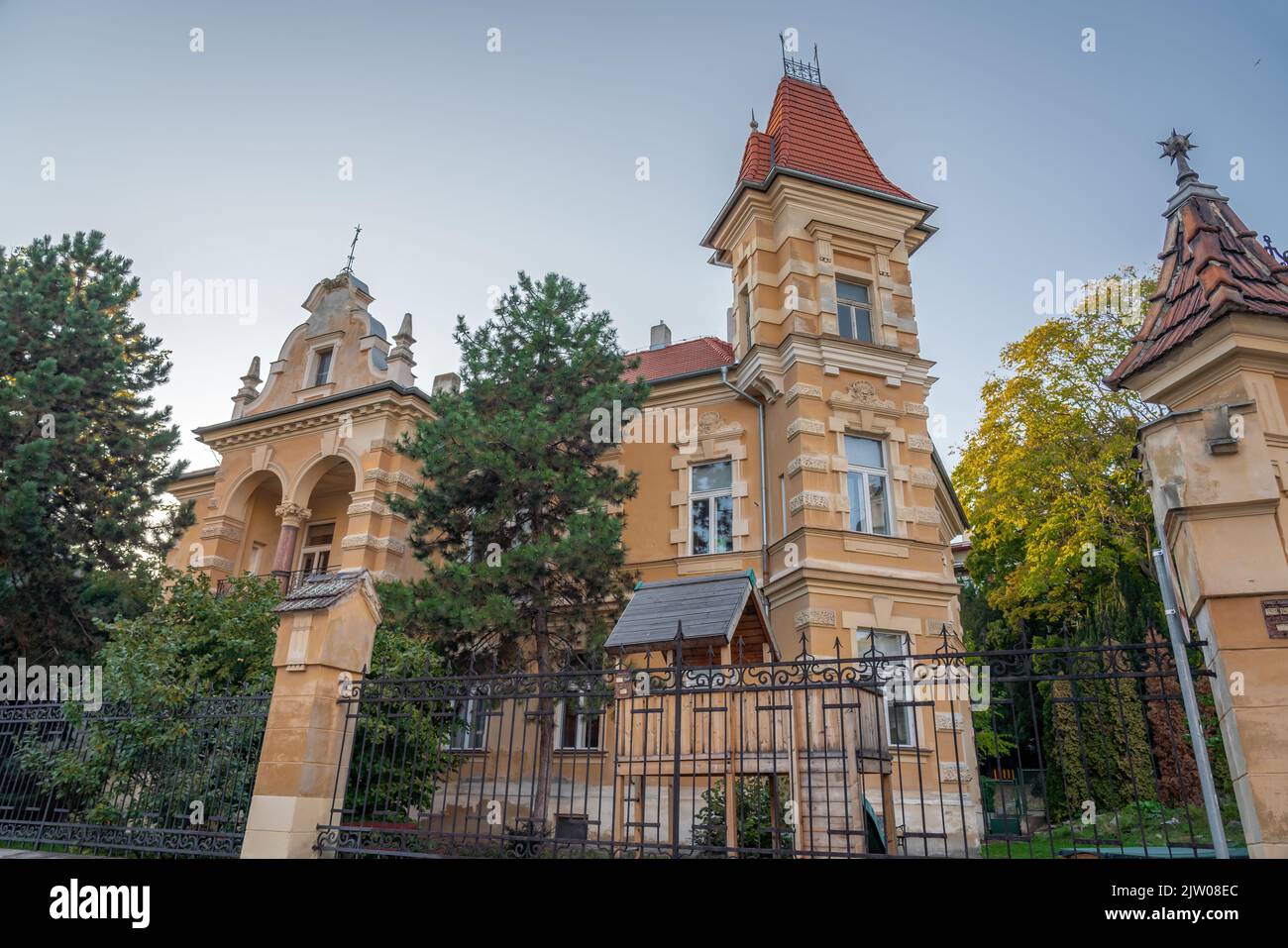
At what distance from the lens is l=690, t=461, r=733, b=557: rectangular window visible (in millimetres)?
17453

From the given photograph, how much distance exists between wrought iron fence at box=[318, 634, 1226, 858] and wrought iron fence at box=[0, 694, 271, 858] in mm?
1292

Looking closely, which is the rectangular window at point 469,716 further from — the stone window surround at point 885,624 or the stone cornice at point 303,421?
the stone cornice at point 303,421

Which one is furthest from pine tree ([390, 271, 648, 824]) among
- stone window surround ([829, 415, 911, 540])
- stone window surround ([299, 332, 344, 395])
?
stone window surround ([299, 332, 344, 395])

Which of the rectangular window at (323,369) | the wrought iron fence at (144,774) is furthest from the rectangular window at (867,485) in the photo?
the rectangular window at (323,369)

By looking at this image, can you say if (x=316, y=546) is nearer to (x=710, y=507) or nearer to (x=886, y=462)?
(x=710, y=507)

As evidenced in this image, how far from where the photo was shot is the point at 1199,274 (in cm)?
636

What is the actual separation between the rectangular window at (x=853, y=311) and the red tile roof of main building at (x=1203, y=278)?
10.3 meters

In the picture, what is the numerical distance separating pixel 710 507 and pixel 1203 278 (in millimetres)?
12275

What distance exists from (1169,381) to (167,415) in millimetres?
19860

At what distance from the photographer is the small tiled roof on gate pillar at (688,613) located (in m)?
9.25

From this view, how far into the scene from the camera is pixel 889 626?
48.4ft

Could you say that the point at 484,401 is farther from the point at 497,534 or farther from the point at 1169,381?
the point at 1169,381
